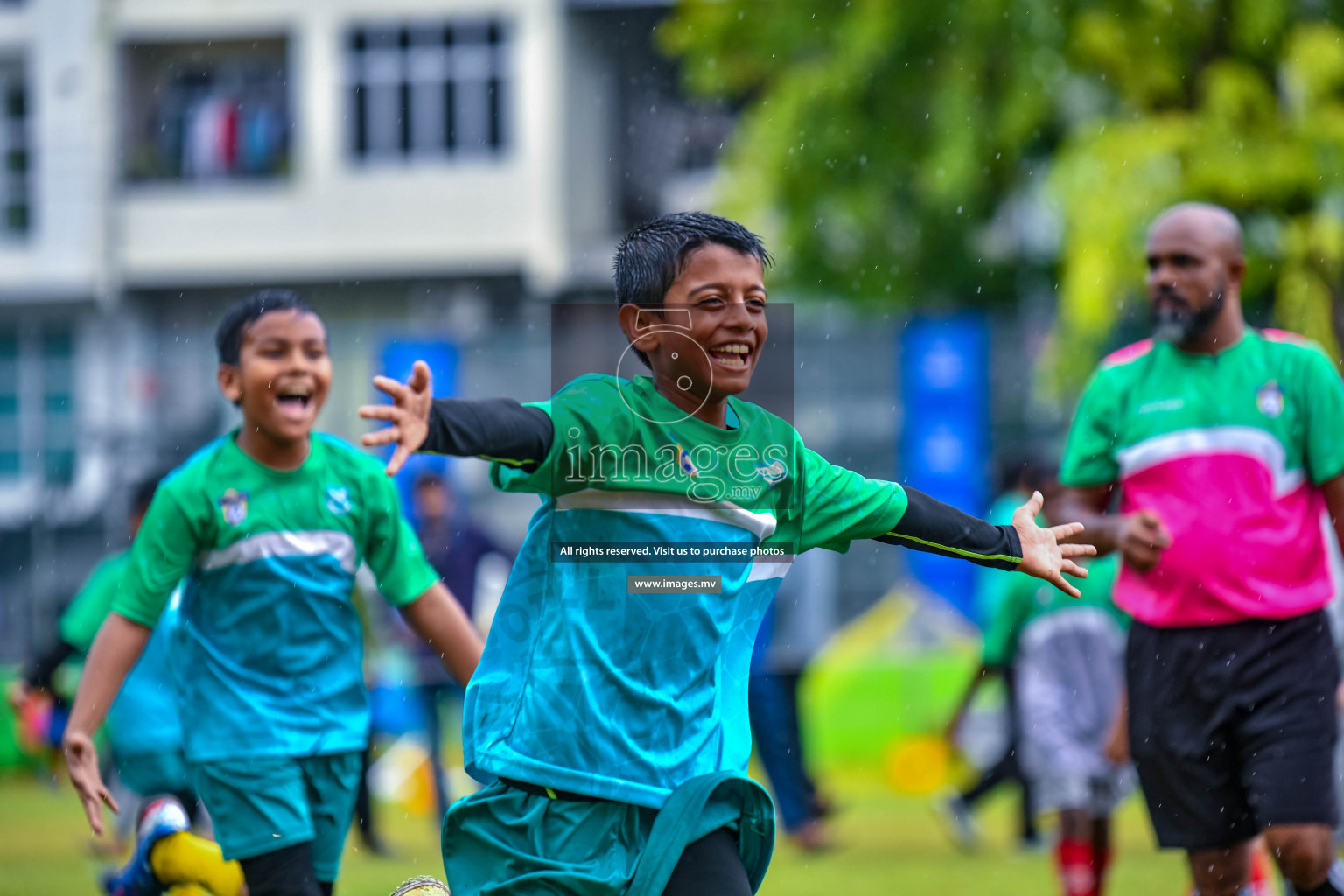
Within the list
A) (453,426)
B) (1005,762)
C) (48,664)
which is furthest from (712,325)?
(1005,762)

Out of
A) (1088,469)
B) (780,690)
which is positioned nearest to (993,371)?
(780,690)

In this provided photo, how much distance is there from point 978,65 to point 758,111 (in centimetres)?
234

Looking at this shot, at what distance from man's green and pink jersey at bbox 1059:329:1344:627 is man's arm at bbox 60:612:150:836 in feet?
9.64

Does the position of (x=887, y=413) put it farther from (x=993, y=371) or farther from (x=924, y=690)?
(x=924, y=690)

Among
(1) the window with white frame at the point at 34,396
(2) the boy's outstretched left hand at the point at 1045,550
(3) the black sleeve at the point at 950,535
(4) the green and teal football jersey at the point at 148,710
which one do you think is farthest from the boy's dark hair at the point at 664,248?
(1) the window with white frame at the point at 34,396

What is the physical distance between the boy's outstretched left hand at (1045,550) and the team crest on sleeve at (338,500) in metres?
1.98

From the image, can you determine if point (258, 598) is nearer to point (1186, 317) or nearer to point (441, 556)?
point (1186, 317)

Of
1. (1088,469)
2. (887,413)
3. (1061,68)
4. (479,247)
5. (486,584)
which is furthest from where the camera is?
(479,247)

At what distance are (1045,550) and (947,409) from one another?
392 inches

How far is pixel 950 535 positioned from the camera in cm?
372

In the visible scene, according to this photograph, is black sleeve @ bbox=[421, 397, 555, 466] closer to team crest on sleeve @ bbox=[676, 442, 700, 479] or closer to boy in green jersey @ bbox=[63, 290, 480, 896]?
team crest on sleeve @ bbox=[676, 442, 700, 479]

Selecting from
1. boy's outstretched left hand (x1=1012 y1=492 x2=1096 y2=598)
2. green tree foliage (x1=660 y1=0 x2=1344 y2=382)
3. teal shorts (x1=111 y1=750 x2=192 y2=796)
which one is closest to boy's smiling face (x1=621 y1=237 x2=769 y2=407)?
boy's outstretched left hand (x1=1012 y1=492 x2=1096 y2=598)

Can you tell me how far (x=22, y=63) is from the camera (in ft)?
78.5

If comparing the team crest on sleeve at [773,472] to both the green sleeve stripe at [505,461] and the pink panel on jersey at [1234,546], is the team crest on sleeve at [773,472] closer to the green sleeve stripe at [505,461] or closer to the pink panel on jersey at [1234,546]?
the green sleeve stripe at [505,461]
